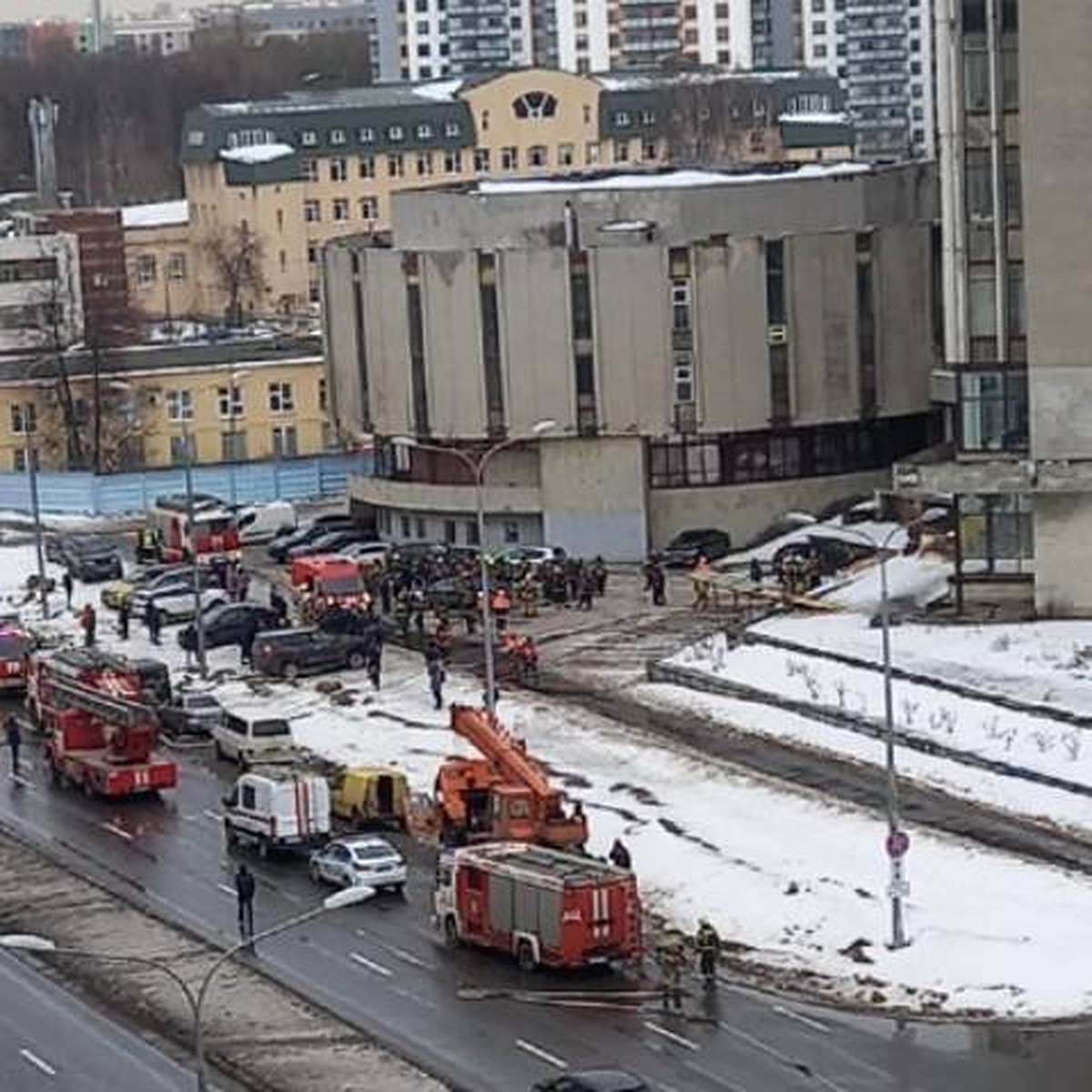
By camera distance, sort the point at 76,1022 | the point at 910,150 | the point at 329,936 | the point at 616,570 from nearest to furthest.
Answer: the point at 76,1022 < the point at 329,936 < the point at 616,570 < the point at 910,150

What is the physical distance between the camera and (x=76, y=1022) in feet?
154

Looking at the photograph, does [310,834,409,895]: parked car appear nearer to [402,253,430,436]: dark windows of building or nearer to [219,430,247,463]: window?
[402,253,430,436]: dark windows of building

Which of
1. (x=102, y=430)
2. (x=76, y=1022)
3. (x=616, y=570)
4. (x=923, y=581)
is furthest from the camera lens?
(x=102, y=430)

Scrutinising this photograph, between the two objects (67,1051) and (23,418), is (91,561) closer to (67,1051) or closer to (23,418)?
(23,418)

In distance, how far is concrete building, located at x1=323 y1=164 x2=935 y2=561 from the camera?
88312 millimetres

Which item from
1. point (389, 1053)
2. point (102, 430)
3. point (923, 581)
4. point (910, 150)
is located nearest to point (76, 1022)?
point (389, 1053)

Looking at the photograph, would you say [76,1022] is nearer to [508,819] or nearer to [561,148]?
[508,819]

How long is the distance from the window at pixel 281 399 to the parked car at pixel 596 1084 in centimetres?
7798

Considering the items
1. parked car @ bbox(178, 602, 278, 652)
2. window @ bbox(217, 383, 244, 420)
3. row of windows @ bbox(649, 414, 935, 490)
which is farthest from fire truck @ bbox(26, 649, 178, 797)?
window @ bbox(217, 383, 244, 420)

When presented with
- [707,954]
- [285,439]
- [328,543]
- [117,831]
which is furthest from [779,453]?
[707,954]

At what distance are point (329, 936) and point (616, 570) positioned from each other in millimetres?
37471

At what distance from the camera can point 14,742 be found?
223 feet

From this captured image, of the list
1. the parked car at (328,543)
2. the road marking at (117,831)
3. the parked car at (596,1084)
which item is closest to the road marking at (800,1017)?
the parked car at (596,1084)

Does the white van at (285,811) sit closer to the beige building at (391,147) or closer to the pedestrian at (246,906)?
the pedestrian at (246,906)
